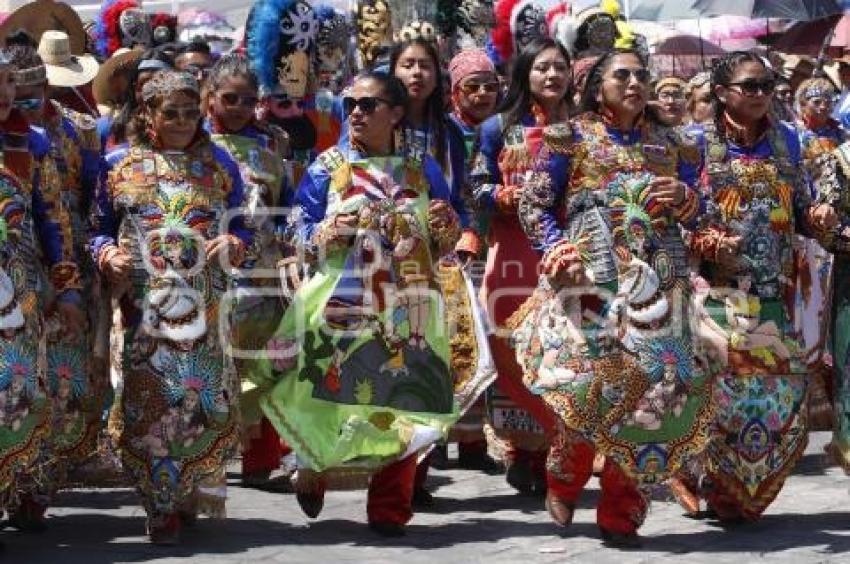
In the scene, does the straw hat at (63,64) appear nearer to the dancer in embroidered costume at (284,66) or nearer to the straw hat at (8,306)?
the dancer in embroidered costume at (284,66)

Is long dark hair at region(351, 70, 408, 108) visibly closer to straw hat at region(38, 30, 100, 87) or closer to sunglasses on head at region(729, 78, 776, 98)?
sunglasses on head at region(729, 78, 776, 98)

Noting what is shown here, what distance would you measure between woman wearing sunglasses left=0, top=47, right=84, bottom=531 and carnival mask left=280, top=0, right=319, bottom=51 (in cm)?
281

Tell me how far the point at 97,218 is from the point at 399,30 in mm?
3805

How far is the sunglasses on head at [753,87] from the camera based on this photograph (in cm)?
881

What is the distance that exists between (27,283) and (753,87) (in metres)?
3.02

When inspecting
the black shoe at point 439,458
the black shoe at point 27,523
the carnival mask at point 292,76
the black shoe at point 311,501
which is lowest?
the black shoe at point 439,458

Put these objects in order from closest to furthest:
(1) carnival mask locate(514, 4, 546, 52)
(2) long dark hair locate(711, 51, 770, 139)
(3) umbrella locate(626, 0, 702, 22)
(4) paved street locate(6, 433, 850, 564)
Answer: (4) paved street locate(6, 433, 850, 564), (2) long dark hair locate(711, 51, 770, 139), (1) carnival mask locate(514, 4, 546, 52), (3) umbrella locate(626, 0, 702, 22)

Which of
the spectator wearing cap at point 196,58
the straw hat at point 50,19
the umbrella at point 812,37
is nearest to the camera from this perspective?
the spectator wearing cap at point 196,58

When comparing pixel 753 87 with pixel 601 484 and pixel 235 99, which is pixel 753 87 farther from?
pixel 235 99

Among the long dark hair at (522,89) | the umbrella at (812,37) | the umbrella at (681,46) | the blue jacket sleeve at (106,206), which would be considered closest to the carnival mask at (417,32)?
the long dark hair at (522,89)

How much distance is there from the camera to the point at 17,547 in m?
8.49

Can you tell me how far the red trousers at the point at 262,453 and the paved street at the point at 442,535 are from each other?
27 centimetres

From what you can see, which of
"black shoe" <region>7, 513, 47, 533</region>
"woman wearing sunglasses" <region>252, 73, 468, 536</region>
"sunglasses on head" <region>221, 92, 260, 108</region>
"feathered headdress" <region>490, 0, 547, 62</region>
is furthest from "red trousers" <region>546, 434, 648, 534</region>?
"feathered headdress" <region>490, 0, 547, 62</region>

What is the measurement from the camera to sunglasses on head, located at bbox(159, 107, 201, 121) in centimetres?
853
